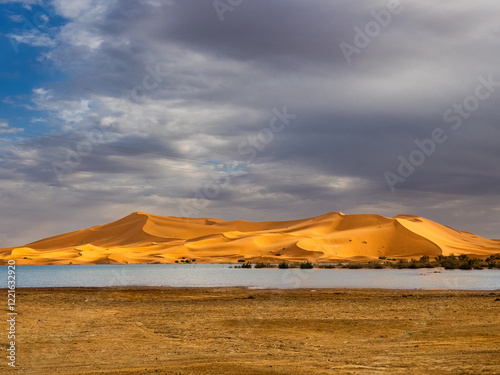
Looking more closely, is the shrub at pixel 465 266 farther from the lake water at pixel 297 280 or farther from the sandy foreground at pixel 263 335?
the sandy foreground at pixel 263 335

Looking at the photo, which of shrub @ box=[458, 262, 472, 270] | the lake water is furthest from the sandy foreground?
shrub @ box=[458, 262, 472, 270]

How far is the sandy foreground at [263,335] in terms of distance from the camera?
912 cm

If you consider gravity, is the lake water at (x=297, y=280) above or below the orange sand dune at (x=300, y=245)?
below

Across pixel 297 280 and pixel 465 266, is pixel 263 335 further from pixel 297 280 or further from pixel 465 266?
pixel 465 266

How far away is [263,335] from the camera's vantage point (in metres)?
12.7

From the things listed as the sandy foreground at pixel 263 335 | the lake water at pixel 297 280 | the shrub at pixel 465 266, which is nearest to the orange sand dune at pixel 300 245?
the shrub at pixel 465 266

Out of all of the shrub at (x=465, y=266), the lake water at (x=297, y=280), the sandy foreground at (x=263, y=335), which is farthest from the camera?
the shrub at (x=465, y=266)

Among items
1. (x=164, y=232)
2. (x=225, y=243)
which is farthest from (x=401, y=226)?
(x=164, y=232)

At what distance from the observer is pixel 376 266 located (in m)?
53.7

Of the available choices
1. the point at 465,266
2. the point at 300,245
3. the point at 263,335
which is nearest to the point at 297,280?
the point at 263,335

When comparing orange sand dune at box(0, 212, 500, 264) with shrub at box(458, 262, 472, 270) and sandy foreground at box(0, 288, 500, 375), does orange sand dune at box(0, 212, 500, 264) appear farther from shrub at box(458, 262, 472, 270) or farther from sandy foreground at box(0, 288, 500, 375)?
sandy foreground at box(0, 288, 500, 375)

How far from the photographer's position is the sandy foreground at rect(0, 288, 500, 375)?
29.9ft

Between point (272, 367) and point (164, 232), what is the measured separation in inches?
4921

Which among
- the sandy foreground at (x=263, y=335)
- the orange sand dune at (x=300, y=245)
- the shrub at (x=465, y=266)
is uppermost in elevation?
the orange sand dune at (x=300, y=245)
